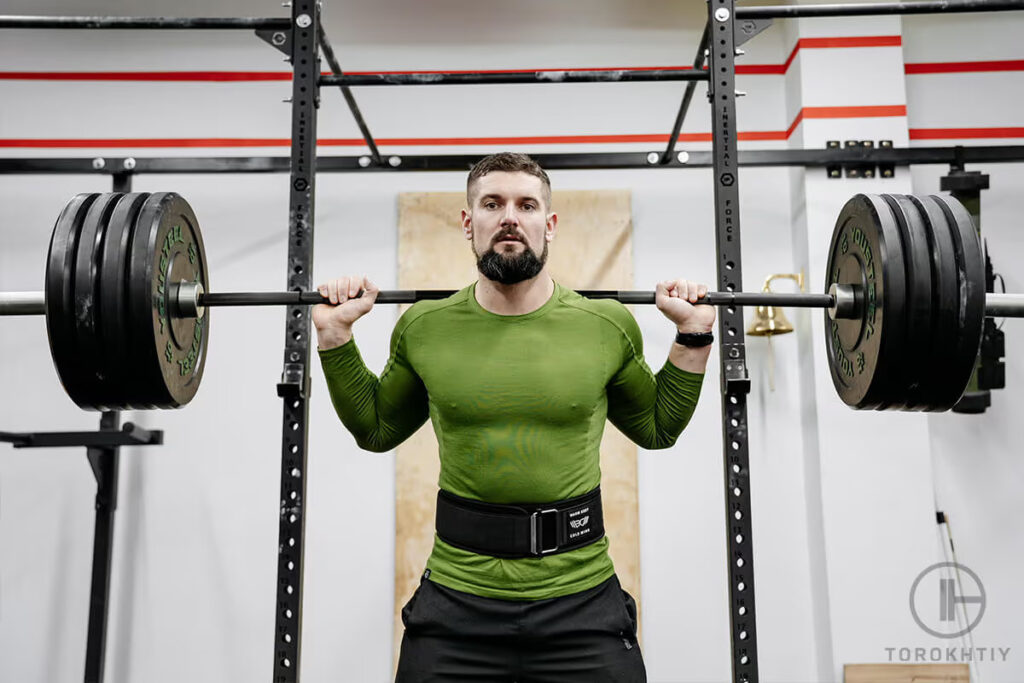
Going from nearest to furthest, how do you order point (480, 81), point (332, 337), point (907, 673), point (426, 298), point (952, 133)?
point (332, 337), point (426, 298), point (480, 81), point (907, 673), point (952, 133)

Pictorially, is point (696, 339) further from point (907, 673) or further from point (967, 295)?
point (907, 673)

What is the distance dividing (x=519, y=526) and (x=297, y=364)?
77cm

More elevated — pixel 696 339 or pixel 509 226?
pixel 509 226

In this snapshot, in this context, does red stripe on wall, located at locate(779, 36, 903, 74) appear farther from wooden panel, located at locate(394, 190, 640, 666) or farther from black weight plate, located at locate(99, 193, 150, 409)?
black weight plate, located at locate(99, 193, 150, 409)

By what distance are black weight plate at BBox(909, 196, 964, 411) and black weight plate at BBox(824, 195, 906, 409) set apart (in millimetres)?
72

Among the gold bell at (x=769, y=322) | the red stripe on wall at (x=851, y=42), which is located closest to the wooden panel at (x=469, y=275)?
the gold bell at (x=769, y=322)

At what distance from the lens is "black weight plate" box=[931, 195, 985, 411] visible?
1.84 m

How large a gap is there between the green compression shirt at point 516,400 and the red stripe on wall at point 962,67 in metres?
2.67

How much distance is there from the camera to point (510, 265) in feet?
6.53

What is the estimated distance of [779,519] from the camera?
11.8 ft

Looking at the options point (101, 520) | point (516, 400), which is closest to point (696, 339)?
point (516, 400)

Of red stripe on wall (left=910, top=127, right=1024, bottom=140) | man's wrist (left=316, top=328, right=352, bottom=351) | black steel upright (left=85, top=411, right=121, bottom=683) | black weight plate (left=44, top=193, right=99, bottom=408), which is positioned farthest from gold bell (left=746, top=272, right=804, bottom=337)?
black steel upright (left=85, top=411, right=121, bottom=683)

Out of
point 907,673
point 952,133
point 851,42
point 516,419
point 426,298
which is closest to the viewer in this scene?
point 516,419

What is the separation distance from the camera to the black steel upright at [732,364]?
6.97ft
